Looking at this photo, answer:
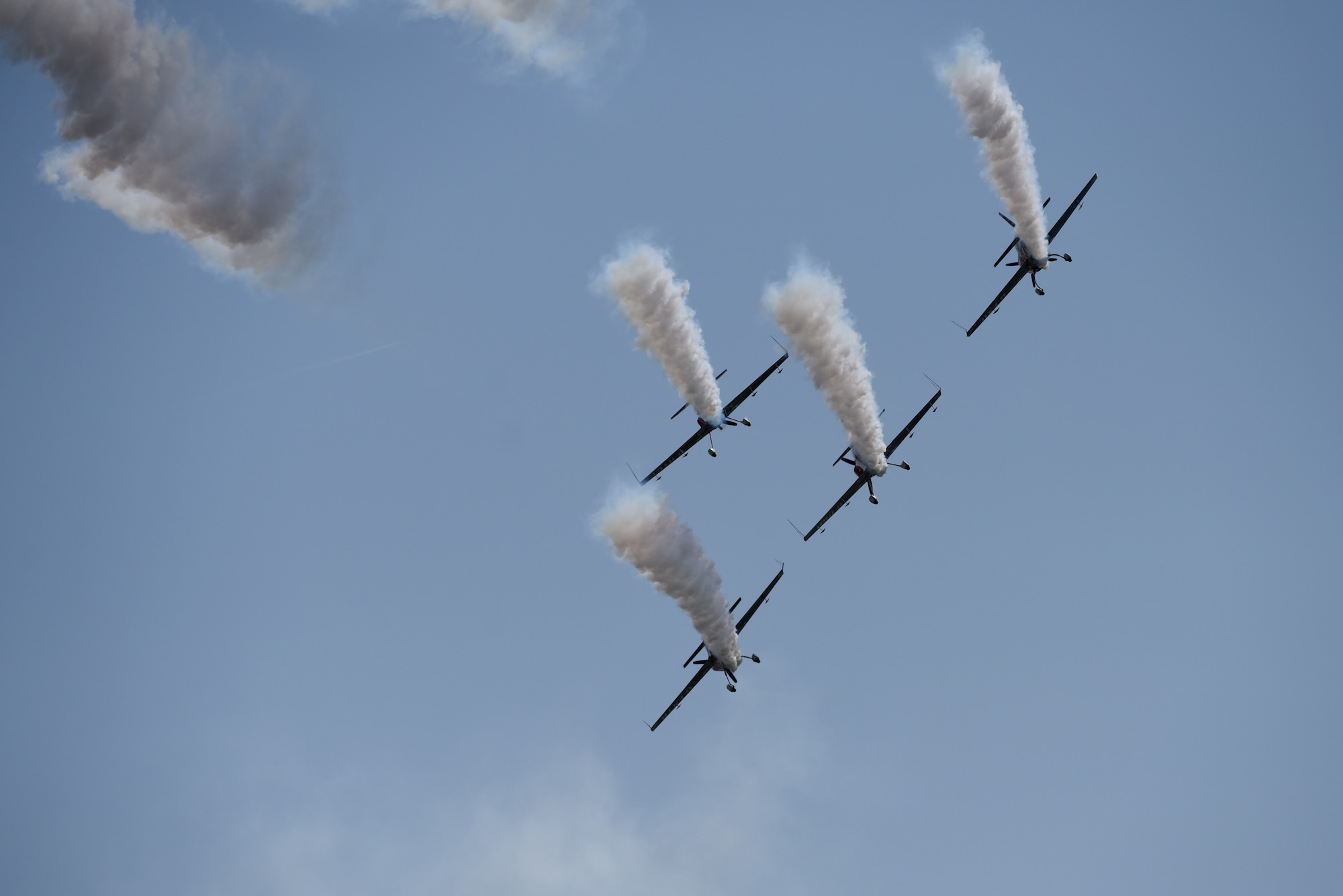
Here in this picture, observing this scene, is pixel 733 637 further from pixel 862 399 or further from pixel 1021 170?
pixel 1021 170

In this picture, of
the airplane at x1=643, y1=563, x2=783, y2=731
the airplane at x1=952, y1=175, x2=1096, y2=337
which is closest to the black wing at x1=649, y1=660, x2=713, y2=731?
the airplane at x1=643, y1=563, x2=783, y2=731

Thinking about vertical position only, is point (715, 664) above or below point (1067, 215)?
below

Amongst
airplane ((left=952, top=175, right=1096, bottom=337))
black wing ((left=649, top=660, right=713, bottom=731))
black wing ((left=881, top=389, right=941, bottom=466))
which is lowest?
black wing ((left=649, top=660, right=713, bottom=731))

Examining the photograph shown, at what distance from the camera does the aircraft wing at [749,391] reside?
5031 centimetres

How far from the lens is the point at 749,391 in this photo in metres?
51.0

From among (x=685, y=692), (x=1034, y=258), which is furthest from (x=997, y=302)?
(x=685, y=692)

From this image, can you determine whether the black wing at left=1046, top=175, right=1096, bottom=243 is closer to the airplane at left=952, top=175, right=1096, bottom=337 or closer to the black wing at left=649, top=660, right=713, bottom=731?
the airplane at left=952, top=175, right=1096, bottom=337

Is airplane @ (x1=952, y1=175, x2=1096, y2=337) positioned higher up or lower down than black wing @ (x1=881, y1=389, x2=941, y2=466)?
higher up

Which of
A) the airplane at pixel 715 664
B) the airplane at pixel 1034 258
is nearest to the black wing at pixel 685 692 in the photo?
the airplane at pixel 715 664

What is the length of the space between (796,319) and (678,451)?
35.0 ft

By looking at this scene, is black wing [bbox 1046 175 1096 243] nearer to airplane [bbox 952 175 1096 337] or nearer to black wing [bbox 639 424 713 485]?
airplane [bbox 952 175 1096 337]

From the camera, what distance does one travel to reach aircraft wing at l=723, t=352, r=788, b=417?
165 feet

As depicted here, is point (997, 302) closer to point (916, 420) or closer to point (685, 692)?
point (916, 420)

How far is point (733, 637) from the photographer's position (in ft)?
155
